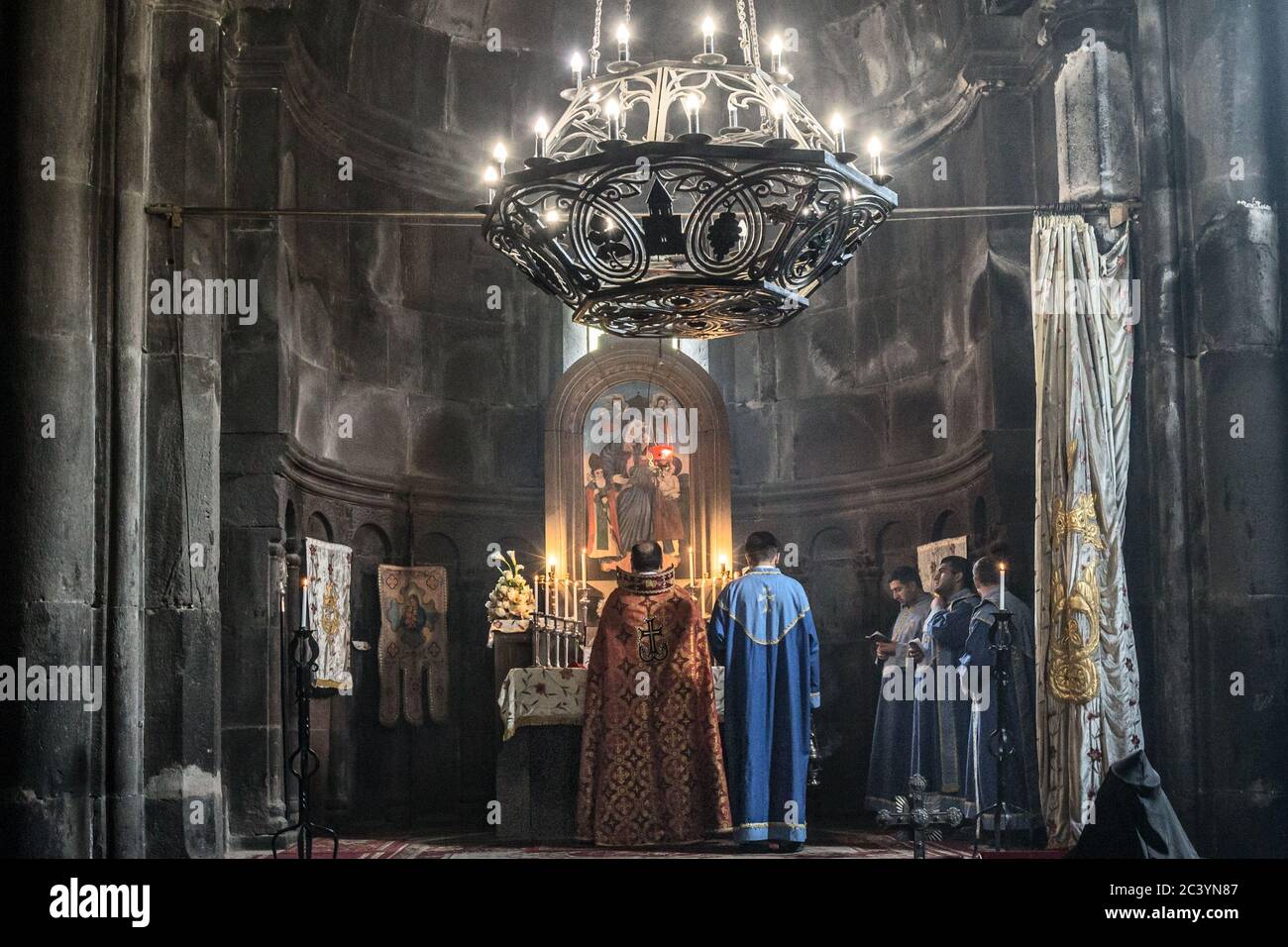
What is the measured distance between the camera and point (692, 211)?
24.6 ft

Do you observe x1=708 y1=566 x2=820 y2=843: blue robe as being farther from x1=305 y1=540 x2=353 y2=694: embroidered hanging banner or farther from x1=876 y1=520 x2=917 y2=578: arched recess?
x1=305 y1=540 x2=353 y2=694: embroidered hanging banner

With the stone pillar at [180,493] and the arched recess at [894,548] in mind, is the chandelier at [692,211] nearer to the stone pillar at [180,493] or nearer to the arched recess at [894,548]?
the stone pillar at [180,493]

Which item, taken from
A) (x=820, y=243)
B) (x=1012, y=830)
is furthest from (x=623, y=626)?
(x=820, y=243)

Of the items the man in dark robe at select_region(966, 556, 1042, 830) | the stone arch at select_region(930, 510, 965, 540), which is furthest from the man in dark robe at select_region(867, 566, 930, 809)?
the man in dark robe at select_region(966, 556, 1042, 830)

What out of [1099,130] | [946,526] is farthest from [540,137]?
[946,526]

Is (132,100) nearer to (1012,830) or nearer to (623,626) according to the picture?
(623,626)

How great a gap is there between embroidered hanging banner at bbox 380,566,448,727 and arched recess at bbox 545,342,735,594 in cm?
109

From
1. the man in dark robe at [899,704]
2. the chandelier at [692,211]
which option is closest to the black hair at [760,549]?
the man in dark robe at [899,704]

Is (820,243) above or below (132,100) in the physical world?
below

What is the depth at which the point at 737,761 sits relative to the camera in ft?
35.6

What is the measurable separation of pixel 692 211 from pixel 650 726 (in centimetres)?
435

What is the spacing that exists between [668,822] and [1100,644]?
9.58ft

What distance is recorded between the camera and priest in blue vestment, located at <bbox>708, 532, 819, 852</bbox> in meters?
10.8

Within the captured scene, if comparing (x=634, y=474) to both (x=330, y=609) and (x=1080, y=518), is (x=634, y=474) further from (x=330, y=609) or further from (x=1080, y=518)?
(x=1080, y=518)
